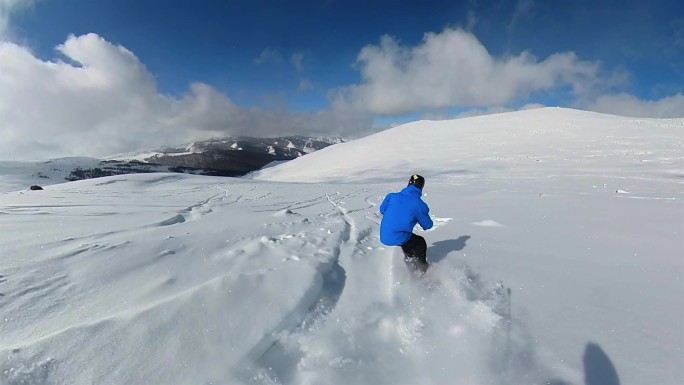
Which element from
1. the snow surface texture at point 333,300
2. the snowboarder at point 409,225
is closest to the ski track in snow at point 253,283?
the snow surface texture at point 333,300

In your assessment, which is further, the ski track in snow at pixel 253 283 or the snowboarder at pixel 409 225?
the snowboarder at pixel 409 225

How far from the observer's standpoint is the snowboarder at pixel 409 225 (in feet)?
16.5

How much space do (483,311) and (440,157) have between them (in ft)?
111

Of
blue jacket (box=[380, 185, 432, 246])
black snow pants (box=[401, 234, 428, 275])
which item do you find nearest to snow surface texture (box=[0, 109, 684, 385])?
black snow pants (box=[401, 234, 428, 275])

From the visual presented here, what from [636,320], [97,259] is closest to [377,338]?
[636,320]

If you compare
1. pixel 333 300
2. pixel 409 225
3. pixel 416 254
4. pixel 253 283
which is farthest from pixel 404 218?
pixel 253 283

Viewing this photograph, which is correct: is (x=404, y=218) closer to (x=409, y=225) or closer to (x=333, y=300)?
(x=409, y=225)

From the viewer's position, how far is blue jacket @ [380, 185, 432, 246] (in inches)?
198

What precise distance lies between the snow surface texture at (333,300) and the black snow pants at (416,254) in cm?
21

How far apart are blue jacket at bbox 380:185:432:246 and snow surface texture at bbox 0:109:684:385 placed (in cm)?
53

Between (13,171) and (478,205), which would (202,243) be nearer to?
(478,205)

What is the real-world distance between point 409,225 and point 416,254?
1.53 feet

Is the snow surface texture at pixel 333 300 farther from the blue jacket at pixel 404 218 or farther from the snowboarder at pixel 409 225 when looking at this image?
the blue jacket at pixel 404 218

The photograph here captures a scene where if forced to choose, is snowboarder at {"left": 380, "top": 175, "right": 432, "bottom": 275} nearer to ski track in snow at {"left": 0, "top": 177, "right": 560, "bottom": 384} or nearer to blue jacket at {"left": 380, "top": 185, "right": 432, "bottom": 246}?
blue jacket at {"left": 380, "top": 185, "right": 432, "bottom": 246}
